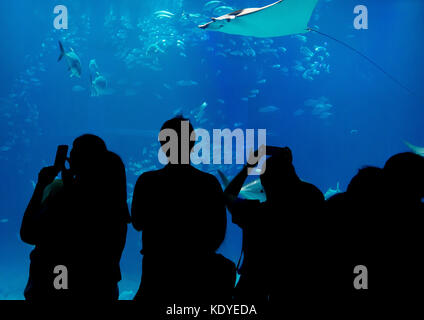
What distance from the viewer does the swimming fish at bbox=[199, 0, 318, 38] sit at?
412cm

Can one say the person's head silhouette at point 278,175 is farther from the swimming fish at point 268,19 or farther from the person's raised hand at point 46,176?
the swimming fish at point 268,19

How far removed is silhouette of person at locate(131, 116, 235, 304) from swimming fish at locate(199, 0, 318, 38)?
297 cm

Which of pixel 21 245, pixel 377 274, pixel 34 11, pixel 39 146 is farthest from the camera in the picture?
pixel 34 11

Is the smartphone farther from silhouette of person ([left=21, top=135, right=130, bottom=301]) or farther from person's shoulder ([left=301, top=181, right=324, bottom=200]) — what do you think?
person's shoulder ([left=301, top=181, right=324, bottom=200])

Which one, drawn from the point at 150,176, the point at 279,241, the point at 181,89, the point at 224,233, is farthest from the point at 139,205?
the point at 181,89

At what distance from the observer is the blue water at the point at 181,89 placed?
649 inches

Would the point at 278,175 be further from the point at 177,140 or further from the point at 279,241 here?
the point at 177,140

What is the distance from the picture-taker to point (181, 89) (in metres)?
19.2

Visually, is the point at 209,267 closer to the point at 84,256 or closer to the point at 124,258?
the point at 84,256

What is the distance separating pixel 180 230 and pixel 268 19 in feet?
13.1

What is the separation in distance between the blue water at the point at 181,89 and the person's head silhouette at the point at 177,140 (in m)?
10.1

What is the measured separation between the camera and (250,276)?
4.59ft

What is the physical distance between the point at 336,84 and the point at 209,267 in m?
28.7
